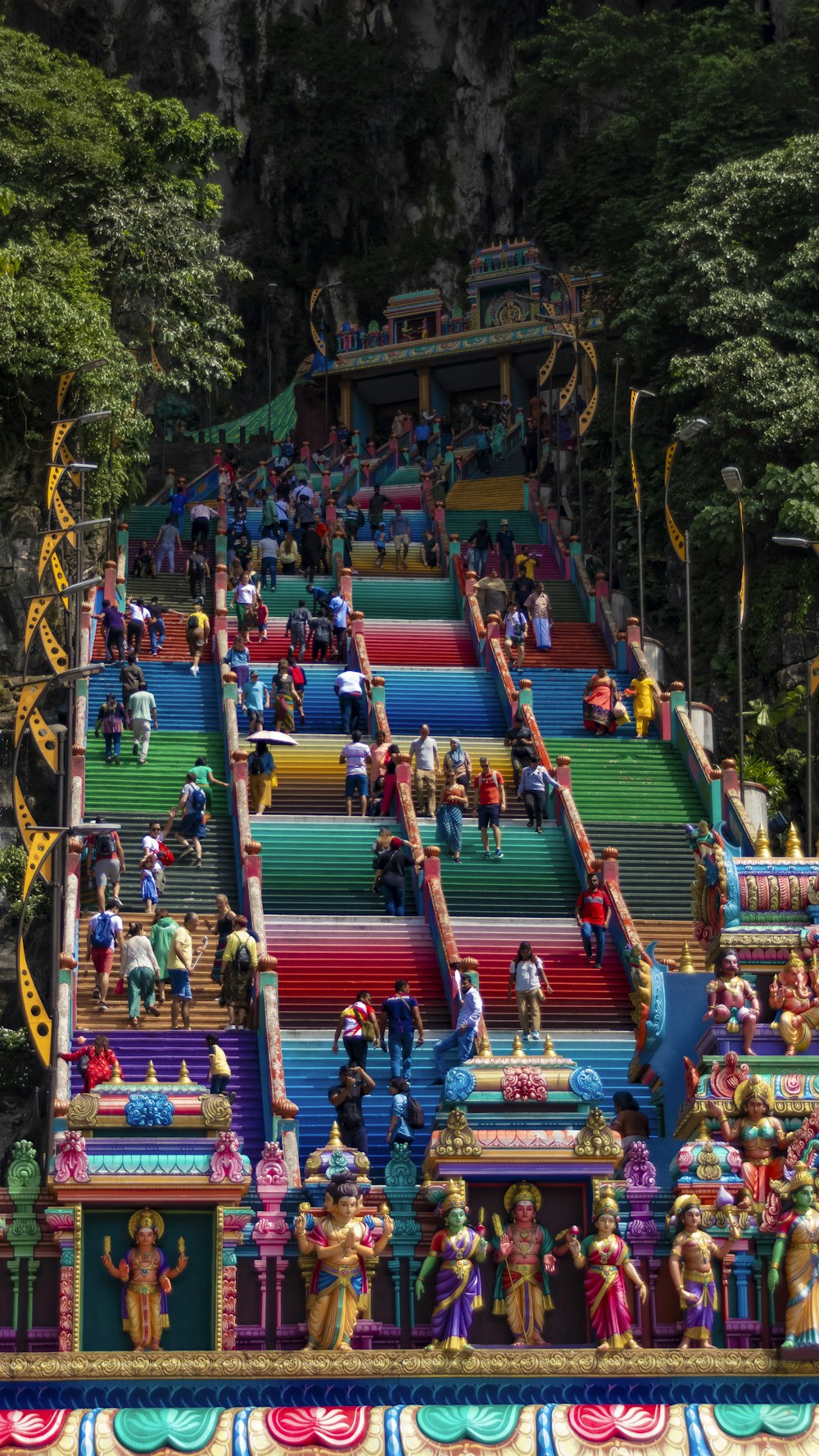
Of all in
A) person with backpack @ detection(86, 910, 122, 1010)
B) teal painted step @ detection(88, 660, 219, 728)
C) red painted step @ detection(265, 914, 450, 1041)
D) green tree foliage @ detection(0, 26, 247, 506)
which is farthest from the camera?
green tree foliage @ detection(0, 26, 247, 506)

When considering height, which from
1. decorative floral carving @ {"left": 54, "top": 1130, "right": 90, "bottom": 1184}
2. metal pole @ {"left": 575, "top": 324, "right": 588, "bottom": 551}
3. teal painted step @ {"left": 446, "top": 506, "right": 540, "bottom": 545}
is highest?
metal pole @ {"left": 575, "top": 324, "right": 588, "bottom": 551}

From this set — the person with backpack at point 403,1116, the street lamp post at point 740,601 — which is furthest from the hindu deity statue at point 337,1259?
the street lamp post at point 740,601

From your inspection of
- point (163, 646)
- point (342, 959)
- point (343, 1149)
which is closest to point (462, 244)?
point (163, 646)

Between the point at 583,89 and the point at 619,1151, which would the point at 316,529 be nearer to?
the point at 583,89

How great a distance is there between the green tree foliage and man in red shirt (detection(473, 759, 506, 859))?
14.9 m

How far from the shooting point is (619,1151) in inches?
899

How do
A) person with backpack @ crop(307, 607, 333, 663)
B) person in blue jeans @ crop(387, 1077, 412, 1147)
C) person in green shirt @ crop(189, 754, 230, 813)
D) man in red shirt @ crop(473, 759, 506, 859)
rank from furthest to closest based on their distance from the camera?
person with backpack @ crop(307, 607, 333, 663) → person in green shirt @ crop(189, 754, 230, 813) → man in red shirt @ crop(473, 759, 506, 859) → person in blue jeans @ crop(387, 1077, 412, 1147)

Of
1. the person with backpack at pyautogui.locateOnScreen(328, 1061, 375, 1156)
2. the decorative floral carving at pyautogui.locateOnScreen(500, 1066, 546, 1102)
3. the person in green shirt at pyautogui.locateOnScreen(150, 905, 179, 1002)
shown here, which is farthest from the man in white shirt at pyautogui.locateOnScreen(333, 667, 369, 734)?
the decorative floral carving at pyautogui.locateOnScreen(500, 1066, 546, 1102)

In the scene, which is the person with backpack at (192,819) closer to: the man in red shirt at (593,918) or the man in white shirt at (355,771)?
the man in white shirt at (355,771)

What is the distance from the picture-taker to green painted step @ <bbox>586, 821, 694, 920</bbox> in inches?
1500

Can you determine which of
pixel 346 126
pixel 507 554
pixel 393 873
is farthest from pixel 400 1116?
pixel 346 126

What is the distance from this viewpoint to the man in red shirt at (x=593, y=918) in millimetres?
35438

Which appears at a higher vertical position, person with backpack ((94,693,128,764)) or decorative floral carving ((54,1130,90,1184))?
person with backpack ((94,693,128,764))

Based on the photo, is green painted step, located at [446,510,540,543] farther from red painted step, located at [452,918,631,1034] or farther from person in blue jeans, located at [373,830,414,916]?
red painted step, located at [452,918,631,1034]
